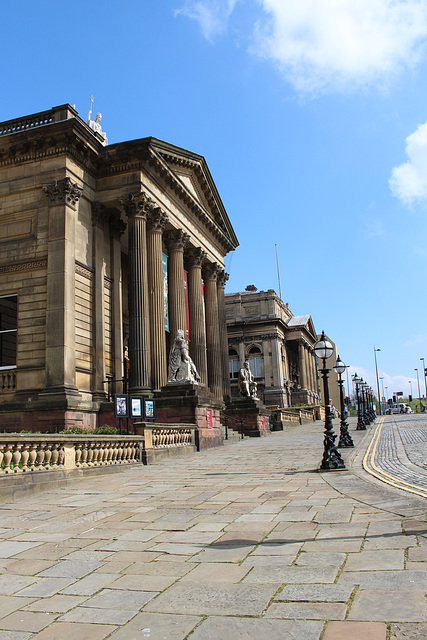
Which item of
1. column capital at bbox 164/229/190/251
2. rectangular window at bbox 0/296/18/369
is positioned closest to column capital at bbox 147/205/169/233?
column capital at bbox 164/229/190/251

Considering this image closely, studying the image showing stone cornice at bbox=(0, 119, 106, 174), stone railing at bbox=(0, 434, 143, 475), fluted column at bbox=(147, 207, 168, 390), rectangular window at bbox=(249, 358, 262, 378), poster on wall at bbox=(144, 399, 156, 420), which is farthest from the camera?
rectangular window at bbox=(249, 358, 262, 378)

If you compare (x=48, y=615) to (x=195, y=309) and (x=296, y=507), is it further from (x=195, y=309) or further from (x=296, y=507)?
(x=195, y=309)

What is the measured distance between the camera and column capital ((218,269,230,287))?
4094 cm

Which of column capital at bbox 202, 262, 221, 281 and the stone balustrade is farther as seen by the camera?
column capital at bbox 202, 262, 221, 281

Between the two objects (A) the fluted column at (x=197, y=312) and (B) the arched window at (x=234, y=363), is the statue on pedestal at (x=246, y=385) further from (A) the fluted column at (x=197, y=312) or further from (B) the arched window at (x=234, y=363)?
(B) the arched window at (x=234, y=363)

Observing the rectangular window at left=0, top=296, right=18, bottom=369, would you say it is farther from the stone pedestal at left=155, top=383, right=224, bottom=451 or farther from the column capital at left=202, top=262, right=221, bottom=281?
the column capital at left=202, top=262, right=221, bottom=281

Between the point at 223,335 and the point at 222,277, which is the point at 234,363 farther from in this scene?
the point at 222,277

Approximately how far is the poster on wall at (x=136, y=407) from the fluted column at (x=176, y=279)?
12.3 meters

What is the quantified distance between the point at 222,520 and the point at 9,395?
18592 mm

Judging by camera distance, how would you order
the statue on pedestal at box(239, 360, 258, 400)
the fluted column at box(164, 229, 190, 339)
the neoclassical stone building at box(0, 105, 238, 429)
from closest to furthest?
1. the neoclassical stone building at box(0, 105, 238, 429)
2. the fluted column at box(164, 229, 190, 339)
3. the statue on pedestal at box(239, 360, 258, 400)

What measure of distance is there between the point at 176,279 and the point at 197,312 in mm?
3432

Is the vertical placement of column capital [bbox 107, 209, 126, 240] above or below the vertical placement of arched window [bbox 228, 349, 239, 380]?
above

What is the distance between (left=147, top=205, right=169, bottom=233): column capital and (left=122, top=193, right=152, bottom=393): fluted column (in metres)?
0.57

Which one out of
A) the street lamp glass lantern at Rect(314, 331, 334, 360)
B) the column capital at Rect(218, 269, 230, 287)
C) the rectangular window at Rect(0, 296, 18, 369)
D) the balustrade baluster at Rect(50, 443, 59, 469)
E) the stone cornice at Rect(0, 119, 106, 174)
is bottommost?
the balustrade baluster at Rect(50, 443, 59, 469)
